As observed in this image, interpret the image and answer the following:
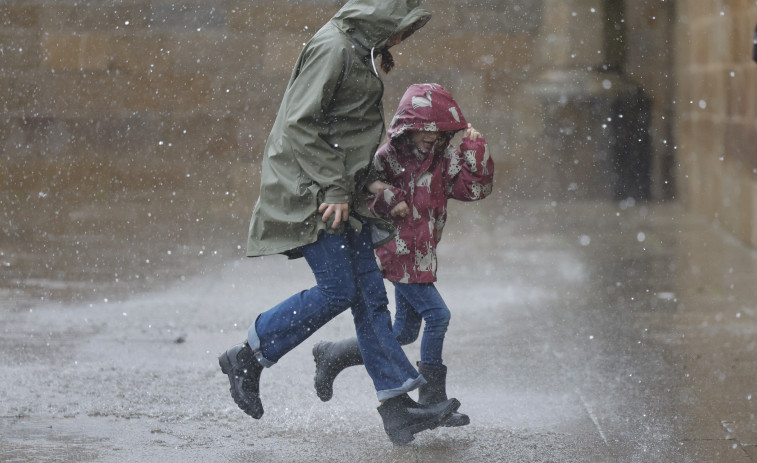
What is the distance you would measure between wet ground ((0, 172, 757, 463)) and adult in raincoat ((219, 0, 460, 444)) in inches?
9.9

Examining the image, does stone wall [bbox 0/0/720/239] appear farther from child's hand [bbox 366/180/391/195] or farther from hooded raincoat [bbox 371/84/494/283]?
child's hand [bbox 366/180/391/195]

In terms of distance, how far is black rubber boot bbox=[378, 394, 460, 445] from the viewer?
13.7ft

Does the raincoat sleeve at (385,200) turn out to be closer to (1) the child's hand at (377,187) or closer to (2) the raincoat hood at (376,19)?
(1) the child's hand at (377,187)

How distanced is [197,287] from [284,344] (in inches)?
132

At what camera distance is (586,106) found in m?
11.6

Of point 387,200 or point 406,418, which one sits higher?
point 387,200

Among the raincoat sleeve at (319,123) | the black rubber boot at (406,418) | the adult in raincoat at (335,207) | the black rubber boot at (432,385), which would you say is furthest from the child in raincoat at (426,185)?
the raincoat sleeve at (319,123)

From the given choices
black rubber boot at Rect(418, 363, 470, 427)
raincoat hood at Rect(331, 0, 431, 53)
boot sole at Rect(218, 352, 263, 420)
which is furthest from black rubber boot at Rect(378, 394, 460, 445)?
raincoat hood at Rect(331, 0, 431, 53)

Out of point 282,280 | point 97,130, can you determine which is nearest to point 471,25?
point 97,130

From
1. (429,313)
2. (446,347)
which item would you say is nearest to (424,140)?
(429,313)

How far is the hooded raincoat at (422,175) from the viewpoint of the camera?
14.2 feet

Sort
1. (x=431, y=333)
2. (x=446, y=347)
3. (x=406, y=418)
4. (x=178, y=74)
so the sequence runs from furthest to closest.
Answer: (x=178, y=74) → (x=446, y=347) → (x=431, y=333) → (x=406, y=418)

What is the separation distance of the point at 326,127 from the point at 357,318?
78cm

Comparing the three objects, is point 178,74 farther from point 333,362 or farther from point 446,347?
point 333,362
